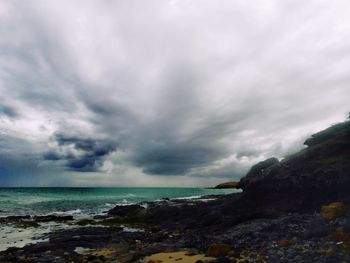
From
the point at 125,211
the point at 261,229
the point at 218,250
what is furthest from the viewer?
the point at 125,211

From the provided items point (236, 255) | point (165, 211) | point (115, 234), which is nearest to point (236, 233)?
point (236, 255)

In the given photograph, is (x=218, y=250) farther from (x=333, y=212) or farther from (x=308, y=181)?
(x=308, y=181)

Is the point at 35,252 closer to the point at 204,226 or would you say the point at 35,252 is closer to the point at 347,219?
the point at 204,226

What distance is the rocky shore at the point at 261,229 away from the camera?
22.7 metres

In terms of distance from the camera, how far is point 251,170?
2325 inches

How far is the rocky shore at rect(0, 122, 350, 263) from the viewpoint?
74.4ft

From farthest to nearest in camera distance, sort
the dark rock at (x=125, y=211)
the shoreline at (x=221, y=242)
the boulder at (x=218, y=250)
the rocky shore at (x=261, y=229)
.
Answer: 1. the dark rock at (x=125, y=211)
2. the boulder at (x=218, y=250)
3. the rocky shore at (x=261, y=229)
4. the shoreline at (x=221, y=242)

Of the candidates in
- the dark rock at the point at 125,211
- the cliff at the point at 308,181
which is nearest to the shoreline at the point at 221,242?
the cliff at the point at 308,181

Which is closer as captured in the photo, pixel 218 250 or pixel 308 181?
pixel 218 250

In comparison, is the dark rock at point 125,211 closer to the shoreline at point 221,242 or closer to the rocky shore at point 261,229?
the rocky shore at point 261,229

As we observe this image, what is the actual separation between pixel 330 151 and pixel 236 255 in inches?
882

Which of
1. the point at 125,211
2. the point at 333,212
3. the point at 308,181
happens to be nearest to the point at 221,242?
the point at 333,212

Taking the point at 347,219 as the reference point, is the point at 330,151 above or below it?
above

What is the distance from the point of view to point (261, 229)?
96.2 feet
